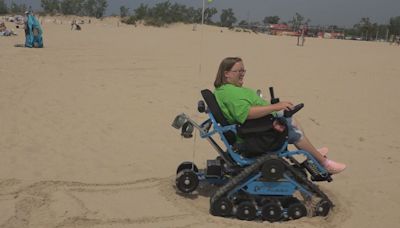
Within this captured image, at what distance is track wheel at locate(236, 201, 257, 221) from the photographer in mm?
4461

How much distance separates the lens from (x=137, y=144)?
6.89m

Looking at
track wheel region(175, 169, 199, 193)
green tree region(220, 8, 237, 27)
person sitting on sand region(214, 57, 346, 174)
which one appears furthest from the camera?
green tree region(220, 8, 237, 27)

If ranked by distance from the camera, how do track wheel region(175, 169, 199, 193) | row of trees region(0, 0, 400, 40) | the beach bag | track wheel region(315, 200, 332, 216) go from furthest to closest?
1. row of trees region(0, 0, 400, 40)
2. the beach bag
3. track wheel region(175, 169, 199, 193)
4. track wheel region(315, 200, 332, 216)

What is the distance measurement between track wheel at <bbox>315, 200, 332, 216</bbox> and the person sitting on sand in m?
0.35

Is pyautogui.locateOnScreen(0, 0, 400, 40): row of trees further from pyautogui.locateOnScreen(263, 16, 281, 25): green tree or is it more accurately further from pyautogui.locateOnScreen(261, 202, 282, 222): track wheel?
pyautogui.locateOnScreen(261, 202, 282, 222): track wheel

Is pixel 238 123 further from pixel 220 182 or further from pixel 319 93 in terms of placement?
pixel 319 93

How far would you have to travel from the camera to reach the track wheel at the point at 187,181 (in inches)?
193

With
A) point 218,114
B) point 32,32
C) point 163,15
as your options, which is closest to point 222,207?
point 218,114

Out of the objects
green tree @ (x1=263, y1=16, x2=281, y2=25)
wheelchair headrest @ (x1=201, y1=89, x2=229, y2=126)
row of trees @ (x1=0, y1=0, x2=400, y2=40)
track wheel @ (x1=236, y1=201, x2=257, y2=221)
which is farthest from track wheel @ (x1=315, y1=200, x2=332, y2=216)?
green tree @ (x1=263, y1=16, x2=281, y2=25)

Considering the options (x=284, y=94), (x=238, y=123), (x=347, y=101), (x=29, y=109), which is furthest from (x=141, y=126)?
(x=347, y=101)

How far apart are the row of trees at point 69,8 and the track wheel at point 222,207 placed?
214 feet

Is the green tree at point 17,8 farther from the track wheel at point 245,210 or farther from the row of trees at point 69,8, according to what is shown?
the track wheel at point 245,210

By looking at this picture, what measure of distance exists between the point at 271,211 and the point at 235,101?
108cm

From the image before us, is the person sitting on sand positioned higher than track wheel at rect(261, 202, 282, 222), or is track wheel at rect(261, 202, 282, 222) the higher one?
the person sitting on sand
